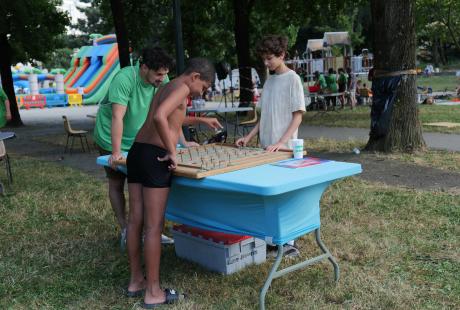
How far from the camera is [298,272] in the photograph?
156 inches

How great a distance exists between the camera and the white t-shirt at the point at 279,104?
13.4ft

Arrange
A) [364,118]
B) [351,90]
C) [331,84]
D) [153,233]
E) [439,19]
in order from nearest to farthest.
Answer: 1. [153,233]
2. [364,118]
3. [331,84]
4. [351,90]
5. [439,19]

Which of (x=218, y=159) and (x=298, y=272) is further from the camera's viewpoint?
(x=298, y=272)

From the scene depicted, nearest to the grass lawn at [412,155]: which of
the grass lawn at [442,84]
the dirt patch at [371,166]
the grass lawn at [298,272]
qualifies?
the dirt patch at [371,166]

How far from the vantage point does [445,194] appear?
5930mm

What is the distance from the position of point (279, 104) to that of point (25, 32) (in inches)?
674

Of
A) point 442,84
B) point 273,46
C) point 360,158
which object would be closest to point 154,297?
point 273,46

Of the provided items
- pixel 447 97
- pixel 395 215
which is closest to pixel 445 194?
pixel 395 215

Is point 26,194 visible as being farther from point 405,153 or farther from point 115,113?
point 405,153

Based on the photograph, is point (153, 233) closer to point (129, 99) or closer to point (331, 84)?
point (129, 99)

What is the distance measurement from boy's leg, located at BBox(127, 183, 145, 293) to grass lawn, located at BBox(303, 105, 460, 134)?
29.8ft

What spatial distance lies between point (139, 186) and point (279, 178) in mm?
971

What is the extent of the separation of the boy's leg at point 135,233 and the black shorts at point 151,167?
0.48 feet

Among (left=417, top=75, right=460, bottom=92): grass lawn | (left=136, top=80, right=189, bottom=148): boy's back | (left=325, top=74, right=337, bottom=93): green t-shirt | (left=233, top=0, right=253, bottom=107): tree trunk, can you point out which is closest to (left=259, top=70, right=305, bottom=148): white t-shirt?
(left=136, top=80, right=189, bottom=148): boy's back
